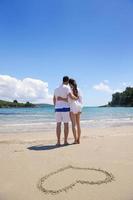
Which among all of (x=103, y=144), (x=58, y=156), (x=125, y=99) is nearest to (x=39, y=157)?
(x=58, y=156)

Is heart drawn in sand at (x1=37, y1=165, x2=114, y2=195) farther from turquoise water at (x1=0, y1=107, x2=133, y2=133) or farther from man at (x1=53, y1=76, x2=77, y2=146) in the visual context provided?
turquoise water at (x1=0, y1=107, x2=133, y2=133)

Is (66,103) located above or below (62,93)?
below

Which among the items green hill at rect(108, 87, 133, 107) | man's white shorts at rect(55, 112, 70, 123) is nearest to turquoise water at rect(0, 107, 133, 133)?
man's white shorts at rect(55, 112, 70, 123)

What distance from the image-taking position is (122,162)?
5.23 m

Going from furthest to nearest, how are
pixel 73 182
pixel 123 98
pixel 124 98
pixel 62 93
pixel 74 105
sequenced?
1. pixel 123 98
2. pixel 124 98
3. pixel 74 105
4. pixel 62 93
5. pixel 73 182

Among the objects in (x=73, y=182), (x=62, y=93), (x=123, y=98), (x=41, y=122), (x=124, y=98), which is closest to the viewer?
(x=73, y=182)

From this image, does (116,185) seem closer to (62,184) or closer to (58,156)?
(62,184)

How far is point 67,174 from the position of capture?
14.9ft

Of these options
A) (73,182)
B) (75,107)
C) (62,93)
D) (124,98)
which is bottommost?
(73,182)

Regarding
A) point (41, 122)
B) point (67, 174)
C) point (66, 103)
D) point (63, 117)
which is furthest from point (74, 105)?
point (41, 122)

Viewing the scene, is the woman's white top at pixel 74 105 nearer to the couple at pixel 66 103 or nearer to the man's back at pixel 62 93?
the couple at pixel 66 103

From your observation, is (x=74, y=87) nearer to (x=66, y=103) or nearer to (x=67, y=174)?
(x=66, y=103)

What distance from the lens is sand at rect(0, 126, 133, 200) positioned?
148 inches

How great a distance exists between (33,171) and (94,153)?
1706 millimetres
